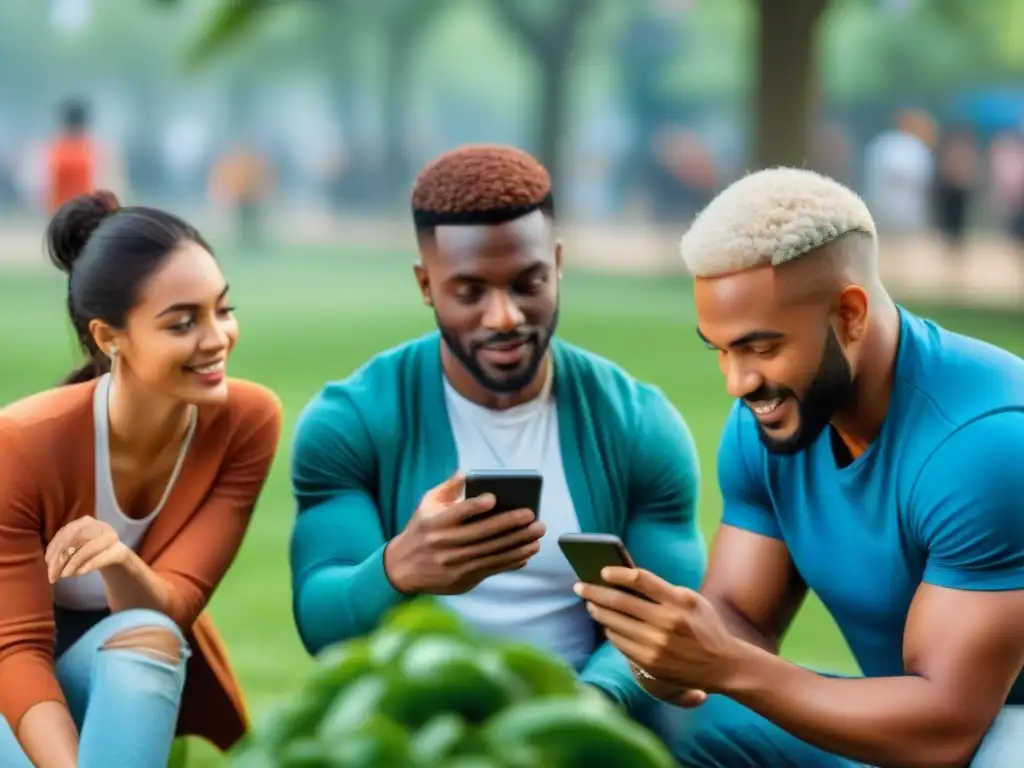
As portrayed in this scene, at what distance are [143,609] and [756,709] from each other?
131cm

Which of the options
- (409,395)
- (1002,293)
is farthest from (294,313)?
(409,395)

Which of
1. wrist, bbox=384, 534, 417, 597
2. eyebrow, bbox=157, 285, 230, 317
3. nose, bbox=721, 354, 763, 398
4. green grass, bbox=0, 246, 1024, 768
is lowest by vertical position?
green grass, bbox=0, 246, 1024, 768

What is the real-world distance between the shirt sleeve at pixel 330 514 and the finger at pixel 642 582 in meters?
0.97

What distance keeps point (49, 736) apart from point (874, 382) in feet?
5.52

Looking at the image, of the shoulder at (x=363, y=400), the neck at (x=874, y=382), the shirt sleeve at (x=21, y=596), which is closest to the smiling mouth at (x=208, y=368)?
the shoulder at (x=363, y=400)

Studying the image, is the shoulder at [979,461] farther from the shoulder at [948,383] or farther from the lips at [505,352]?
the lips at [505,352]

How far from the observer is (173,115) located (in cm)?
7931

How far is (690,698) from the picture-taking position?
328 centimetres

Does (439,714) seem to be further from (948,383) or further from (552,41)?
(552,41)

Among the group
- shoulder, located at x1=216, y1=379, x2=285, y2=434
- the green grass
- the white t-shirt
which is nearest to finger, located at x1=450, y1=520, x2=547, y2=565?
the white t-shirt

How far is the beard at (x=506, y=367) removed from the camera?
3.88 m

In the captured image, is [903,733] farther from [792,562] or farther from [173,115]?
[173,115]

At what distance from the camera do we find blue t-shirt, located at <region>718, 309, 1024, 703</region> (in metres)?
3.12

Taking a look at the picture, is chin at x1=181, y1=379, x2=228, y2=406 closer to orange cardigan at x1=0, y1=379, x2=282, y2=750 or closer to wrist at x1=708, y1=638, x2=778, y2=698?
orange cardigan at x1=0, y1=379, x2=282, y2=750
